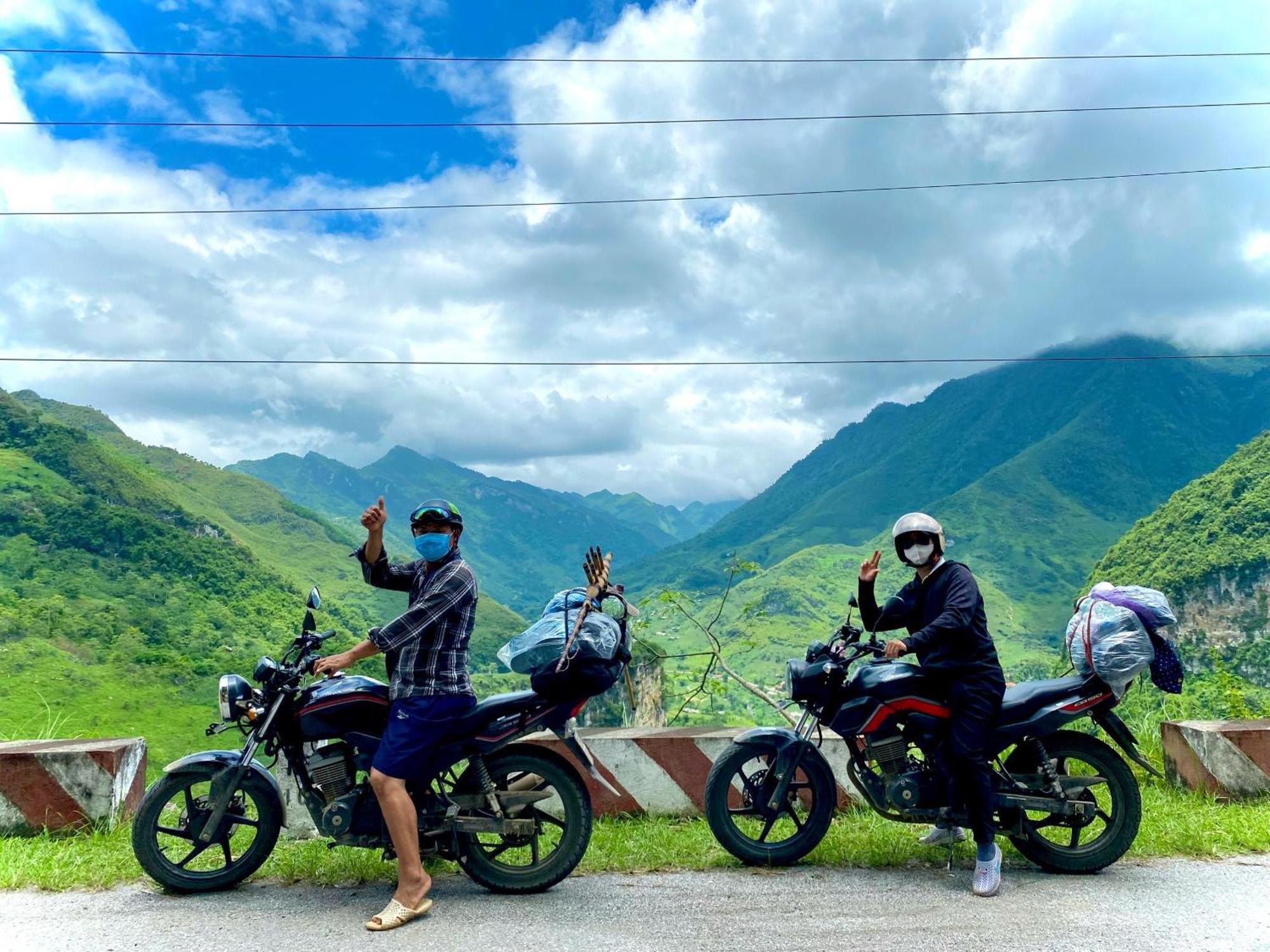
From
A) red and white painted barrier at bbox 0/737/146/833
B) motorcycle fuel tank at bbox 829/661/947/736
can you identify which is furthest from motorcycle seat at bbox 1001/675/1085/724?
red and white painted barrier at bbox 0/737/146/833

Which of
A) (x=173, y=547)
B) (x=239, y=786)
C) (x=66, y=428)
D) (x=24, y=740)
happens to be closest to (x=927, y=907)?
(x=239, y=786)

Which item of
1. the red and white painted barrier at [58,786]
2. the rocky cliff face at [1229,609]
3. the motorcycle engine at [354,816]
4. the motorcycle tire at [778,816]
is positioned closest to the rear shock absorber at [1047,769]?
the motorcycle tire at [778,816]

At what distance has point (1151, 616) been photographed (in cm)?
506

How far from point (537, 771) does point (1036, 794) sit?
2666mm

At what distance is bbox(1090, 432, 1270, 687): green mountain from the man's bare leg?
7557 cm

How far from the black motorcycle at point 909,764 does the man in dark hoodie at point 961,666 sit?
111 millimetres

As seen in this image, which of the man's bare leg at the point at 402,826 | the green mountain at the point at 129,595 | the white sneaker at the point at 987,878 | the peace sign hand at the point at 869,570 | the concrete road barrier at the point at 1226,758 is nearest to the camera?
the man's bare leg at the point at 402,826

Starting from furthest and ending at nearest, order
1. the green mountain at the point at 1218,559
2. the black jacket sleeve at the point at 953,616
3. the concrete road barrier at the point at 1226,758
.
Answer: the green mountain at the point at 1218,559, the concrete road barrier at the point at 1226,758, the black jacket sleeve at the point at 953,616

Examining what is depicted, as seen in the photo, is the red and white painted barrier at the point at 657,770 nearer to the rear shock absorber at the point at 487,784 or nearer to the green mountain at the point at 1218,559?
the rear shock absorber at the point at 487,784

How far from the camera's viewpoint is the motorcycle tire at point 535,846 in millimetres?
4832

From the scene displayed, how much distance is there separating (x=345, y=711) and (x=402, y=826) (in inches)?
25.6

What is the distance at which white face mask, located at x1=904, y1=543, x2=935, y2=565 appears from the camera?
521 cm

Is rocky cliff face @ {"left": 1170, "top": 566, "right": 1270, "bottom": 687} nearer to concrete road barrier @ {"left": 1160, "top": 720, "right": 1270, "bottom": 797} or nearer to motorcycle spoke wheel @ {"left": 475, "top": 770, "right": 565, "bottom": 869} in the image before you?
concrete road barrier @ {"left": 1160, "top": 720, "right": 1270, "bottom": 797}

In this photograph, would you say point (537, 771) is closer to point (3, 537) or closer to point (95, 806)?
point (95, 806)
